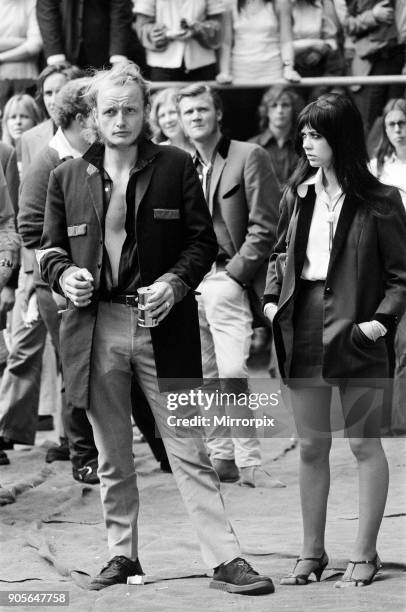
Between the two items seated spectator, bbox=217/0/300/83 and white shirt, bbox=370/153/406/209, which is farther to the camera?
seated spectator, bbox=217/0/300/83

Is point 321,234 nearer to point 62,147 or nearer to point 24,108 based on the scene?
point 62,147

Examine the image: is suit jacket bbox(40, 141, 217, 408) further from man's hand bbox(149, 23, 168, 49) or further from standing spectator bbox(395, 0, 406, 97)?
standing spectator bbox(395, 0, 406, 97)

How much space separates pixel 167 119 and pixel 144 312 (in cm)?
340

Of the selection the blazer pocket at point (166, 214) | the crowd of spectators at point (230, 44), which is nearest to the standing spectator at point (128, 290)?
the blazer pocket at point (166, 214)

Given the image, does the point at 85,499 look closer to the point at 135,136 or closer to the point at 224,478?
the point at 224,478

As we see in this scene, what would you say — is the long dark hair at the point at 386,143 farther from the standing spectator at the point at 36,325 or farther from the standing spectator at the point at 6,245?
the standing spectator at the point at 6,245

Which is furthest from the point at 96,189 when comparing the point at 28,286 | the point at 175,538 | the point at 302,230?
the point at 28,286

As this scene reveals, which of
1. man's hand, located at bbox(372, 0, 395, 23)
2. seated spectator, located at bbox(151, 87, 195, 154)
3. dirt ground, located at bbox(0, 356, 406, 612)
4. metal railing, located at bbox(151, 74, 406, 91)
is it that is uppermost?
man's hand, located at bbox(372, 0, 395, 23)

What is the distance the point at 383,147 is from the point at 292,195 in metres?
3.05

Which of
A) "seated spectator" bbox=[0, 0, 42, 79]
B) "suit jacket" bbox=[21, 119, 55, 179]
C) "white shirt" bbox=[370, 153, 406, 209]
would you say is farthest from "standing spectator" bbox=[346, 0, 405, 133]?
"suit jacket" bbox=[21, 119, 55, 179]

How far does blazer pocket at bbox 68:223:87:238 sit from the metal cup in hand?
35 centimetres

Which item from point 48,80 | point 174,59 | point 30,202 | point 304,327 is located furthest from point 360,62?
point 304,327

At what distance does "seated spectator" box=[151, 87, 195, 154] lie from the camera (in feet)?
25.9

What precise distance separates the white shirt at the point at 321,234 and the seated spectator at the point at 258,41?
175 inches
